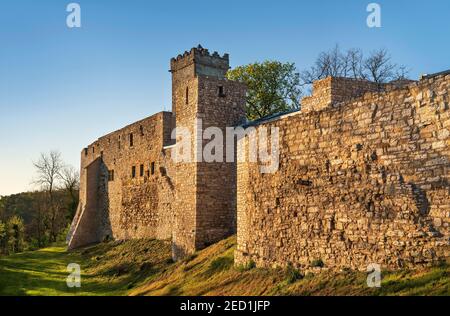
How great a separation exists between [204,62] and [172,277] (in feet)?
96.4

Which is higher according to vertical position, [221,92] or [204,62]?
[204,62]

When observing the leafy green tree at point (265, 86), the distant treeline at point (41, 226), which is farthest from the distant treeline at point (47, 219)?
the leafy green tree at point (265, 86)

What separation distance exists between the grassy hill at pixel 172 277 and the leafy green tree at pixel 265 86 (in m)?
14.2

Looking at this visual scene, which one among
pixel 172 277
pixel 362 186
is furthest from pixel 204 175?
pixel 362 186

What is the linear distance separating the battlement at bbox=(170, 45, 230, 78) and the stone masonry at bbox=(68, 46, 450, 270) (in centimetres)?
2270

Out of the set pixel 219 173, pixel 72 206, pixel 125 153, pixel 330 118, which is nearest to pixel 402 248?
pixel 330 118

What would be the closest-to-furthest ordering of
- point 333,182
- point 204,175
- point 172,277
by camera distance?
point 333,182 → point 172,277 → point 204,175

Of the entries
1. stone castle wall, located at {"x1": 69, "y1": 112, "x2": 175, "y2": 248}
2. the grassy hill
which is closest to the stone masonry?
the grassy hill

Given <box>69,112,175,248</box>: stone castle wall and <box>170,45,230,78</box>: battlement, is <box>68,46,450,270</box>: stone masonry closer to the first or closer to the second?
<box>69,112,175,248</box>: stone castle wall

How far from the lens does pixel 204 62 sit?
146ft

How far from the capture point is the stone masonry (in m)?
9.47

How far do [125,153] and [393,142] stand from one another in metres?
27.1

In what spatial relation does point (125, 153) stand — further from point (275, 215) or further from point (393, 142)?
point (393, 142)

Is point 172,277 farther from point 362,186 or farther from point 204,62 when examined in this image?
point 204,62
